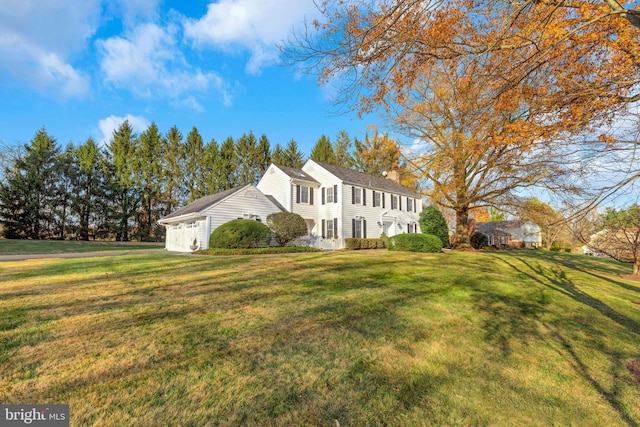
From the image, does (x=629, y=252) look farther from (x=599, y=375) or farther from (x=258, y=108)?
(x=258, y=108)

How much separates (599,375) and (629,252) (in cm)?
1111

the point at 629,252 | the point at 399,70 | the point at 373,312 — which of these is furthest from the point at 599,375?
the point at 629,252

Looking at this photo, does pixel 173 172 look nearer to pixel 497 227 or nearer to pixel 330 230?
pixel 330 230

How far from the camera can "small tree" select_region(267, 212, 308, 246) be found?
55.5 ft

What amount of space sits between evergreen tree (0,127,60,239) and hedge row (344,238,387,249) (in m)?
29.5

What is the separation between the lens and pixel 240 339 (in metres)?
3.44

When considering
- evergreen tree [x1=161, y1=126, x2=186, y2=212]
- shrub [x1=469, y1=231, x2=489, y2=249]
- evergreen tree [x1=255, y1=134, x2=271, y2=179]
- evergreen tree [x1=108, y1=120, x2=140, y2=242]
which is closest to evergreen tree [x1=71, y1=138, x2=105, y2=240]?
evergreen tree [x1=108, y1=120, x2=140, y2=242]

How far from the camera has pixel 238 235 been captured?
1489cm

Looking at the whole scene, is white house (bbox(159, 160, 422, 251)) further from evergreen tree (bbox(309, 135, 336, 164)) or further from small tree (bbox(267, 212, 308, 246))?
evergreen tree (bbox(309, 135, 336, 164))

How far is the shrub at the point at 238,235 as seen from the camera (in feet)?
48.4

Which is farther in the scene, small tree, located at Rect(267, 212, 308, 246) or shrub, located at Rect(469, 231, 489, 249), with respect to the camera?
shrub, located at Rect(469, 231, 489, 249)

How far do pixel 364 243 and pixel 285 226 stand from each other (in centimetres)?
623

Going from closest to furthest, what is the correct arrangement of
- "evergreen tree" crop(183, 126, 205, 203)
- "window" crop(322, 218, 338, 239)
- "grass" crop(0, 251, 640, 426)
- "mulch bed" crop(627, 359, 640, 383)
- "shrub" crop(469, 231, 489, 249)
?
"grass" crop(0, 251, 640, 426) < "mulch bed" crop(627, 359, 640, 383) < "window" crop(322, 218, 338, 239) < "shrub" crop(469, 231, 489, 249) < "evergreen tree" crop(183, 126, 205, 203)

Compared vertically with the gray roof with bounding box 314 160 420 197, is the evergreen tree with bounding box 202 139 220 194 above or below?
above
